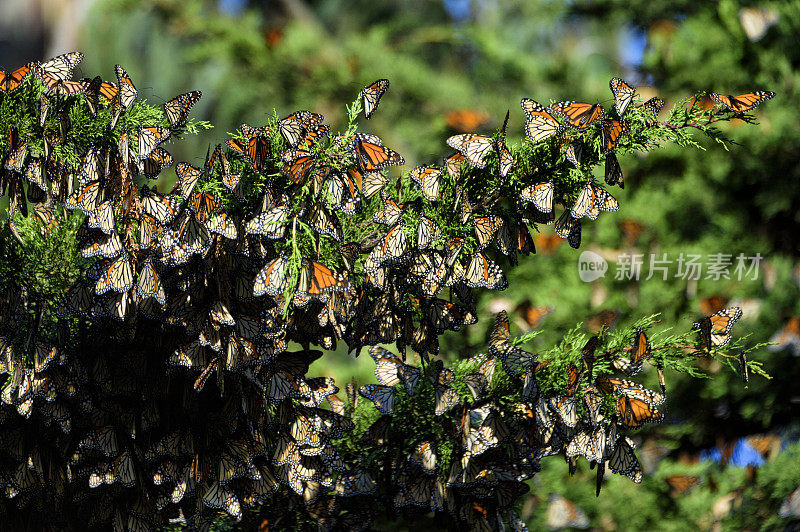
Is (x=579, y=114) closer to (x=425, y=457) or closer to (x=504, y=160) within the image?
(x=504, y=160)

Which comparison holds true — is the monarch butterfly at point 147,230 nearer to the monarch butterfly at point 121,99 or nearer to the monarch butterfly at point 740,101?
the monarch butterfly at point 121,99

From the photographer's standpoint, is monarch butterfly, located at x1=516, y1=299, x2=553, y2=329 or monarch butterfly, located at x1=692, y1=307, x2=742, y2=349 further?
monarch butterfly, located at x1=516, y1=299, x2=553, y2=329

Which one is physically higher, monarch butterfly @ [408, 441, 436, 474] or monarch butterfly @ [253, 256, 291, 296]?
monarch butterfly @ [253, 256, 291, 296]

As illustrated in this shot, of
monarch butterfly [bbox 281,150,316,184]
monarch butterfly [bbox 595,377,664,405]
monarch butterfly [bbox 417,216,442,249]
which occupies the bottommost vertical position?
monarch butterfly [bbox 595,377,664,405]

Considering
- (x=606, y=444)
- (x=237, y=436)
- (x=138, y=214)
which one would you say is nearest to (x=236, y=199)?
(x=138, y=214)

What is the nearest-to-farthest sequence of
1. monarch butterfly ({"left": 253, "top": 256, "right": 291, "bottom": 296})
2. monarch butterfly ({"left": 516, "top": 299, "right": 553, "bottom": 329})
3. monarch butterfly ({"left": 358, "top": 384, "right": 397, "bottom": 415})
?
1. monarch butterfly ({"left": 253, "top": 256, "right": 291, "bottom": 296})
2. monarch butterfly ({"left": 358, "top": 384, "right": 397, "bottom": 415})
3. monarch butterfly ({"left": 516, "top": 299, "right": 553, "bottom": 329})

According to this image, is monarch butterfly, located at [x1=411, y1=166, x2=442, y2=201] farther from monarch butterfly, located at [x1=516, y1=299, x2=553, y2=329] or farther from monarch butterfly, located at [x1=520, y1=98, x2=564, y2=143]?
monarch butterfly, located at [x1=516, y1=299, x2=553, y2=329]

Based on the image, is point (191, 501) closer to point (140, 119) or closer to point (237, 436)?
point (237, 436)

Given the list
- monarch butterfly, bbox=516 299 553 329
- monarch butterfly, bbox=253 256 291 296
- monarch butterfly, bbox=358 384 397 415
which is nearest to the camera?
monarch butterfly, bbox=253 256 291 296

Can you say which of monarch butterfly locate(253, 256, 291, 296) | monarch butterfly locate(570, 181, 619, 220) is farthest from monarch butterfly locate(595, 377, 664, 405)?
monarch butterfly locate(253, 256, 291, 296)
